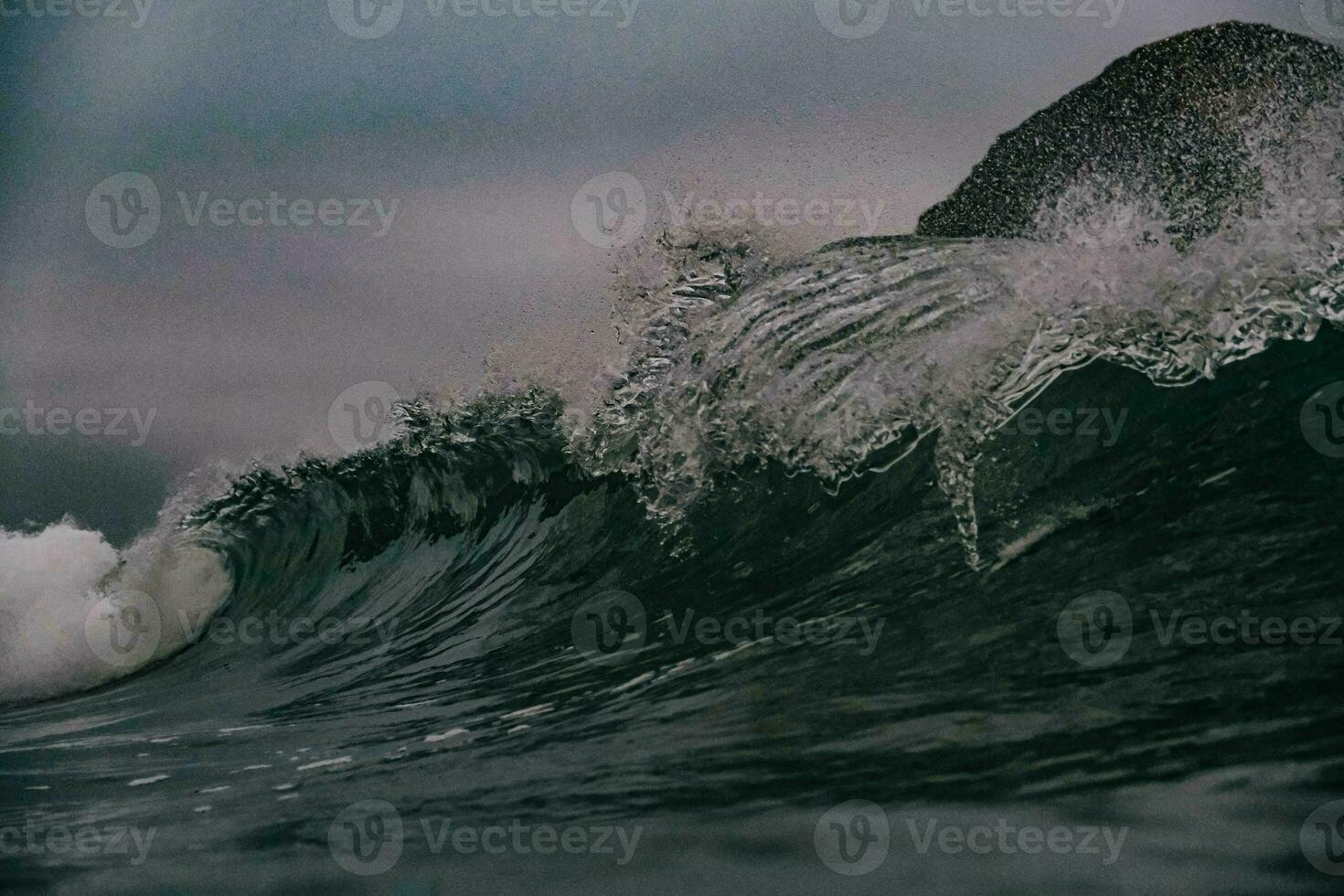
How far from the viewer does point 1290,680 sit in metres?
2.19

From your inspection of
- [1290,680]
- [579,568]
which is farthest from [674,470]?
[1290,680]

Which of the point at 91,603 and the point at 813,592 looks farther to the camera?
the point at 91,603

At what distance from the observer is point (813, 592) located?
332 centimetres

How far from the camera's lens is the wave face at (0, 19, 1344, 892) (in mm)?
2100

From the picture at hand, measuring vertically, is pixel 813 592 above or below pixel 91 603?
below

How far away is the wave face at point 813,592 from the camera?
82.7 inches

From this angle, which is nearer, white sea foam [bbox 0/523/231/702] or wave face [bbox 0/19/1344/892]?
wave face [bbox 0/19/1344/892]

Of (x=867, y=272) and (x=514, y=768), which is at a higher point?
(x=867, y=272)

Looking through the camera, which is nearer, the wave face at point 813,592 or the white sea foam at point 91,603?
the wave face at point 813,592

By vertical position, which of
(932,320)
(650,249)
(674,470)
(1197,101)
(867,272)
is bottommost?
(674,470)

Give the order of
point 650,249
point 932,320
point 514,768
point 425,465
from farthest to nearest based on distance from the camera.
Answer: point 425,465
point 650,249
point 932,320
point 514,768

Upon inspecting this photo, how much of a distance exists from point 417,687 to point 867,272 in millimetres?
2237

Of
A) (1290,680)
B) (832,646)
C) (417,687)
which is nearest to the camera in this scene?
(1290,680)

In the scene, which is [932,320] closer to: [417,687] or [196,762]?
[417,687]
